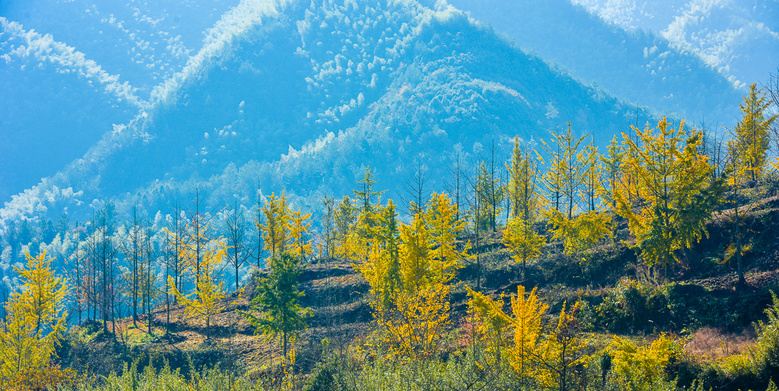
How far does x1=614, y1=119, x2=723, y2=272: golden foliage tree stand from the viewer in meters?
18.5

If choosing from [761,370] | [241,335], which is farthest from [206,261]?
[761,370]

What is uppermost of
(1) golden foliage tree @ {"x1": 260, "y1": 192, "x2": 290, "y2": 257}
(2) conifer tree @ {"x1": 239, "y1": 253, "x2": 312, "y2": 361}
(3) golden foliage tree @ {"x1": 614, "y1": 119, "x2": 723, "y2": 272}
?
(1) golden foliage tree @ {"x1": 260, "y1": 192, "x2": 290, "y2": 257}

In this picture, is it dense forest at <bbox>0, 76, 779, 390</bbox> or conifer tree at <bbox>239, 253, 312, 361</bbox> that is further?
conifer tree at <bbox>239, 253, 312, 361</bbox>

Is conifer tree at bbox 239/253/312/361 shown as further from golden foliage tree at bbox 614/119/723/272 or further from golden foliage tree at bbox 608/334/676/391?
golden foliage tree at bbox 614/119/723/272

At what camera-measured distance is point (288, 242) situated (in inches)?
1612

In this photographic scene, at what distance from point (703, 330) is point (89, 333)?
130ft

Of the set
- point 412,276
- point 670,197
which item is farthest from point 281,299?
point 670,197

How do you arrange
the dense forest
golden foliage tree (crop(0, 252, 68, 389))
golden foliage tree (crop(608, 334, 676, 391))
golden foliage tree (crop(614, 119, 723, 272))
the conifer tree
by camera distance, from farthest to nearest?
golden foliage tree (crop(0, 252, 68, 389)), the conifer tree, golden foliage tree (crop(614, 119, 723, 272)), the dense forest, golden foliage tree (crop(608, 334, 676, 391))

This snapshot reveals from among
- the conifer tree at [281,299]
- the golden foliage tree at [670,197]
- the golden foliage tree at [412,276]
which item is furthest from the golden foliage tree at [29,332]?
the golden foliage tree at [670,197]

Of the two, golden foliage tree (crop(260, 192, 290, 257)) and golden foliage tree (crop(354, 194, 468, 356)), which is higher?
golden foliage tree (crop(260, 192, 290, 257))

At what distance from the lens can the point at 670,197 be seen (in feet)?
66.8

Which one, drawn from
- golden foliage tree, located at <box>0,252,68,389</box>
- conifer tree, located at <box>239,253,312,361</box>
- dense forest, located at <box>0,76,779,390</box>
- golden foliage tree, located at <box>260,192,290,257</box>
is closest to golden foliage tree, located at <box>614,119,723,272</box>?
dense forest, located at <box>0,76,779,390</box>

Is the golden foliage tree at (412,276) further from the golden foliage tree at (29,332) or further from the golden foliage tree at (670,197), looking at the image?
the golden foliage tree at (29,332)

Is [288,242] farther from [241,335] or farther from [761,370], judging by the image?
[761,370]
